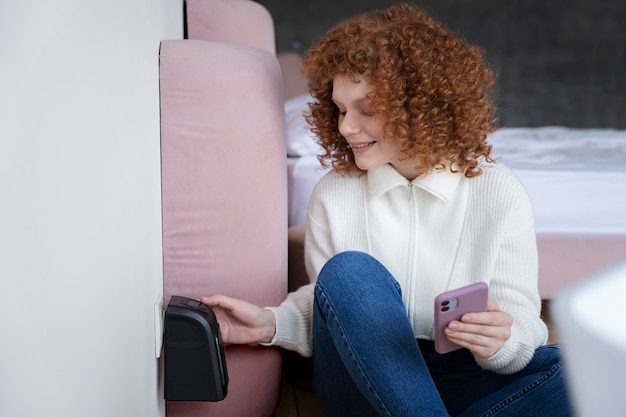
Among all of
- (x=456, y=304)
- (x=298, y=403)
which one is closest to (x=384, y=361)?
(x=456, y=304)

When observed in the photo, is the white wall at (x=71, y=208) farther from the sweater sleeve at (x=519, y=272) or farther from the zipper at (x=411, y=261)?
the sweater sleeve at (x=519, y=272)

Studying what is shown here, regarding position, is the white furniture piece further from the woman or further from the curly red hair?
the curly red hair

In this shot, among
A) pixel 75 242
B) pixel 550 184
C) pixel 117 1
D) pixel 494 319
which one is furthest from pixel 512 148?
pixel 75 242

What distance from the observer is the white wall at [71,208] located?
0.50m

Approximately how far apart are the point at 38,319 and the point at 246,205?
2.49 ft

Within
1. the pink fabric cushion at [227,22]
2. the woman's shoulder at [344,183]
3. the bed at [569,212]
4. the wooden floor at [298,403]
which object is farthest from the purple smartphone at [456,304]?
the pink fabric cushion at [227,22]

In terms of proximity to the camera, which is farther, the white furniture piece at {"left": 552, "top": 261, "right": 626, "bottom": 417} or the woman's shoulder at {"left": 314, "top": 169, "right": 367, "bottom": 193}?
the woman's shoulder at {"left": 314, "top": 169, "right": 367, "bottom": 193}

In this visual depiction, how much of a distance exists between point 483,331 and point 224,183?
0.50m

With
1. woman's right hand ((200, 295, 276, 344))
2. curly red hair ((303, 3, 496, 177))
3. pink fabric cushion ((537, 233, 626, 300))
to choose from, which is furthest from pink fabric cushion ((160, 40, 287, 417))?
pink fabric cushion ((537, 233, 626, 300))

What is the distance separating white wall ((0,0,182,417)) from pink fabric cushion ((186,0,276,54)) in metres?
1.23

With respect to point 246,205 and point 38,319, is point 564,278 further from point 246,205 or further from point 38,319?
point 38,319

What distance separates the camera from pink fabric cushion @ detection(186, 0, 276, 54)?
217 cm

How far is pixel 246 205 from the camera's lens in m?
1.29

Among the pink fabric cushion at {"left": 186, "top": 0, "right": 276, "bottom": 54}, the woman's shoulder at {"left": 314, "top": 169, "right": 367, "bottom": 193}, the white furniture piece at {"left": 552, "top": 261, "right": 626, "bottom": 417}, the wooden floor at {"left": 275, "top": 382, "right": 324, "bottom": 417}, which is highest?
the pink fabric cushion at {"left": 186, "top": 0, "right": 276, "bottom": 54}
